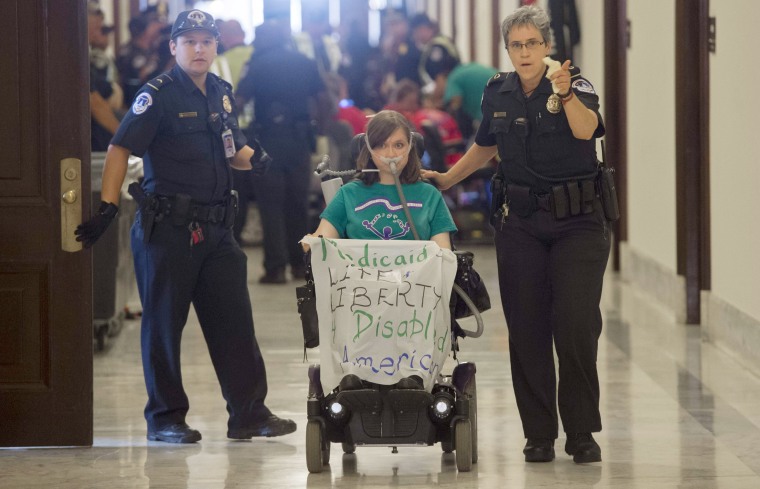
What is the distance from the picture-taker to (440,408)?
4754 millimetres

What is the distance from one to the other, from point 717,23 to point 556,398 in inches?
117

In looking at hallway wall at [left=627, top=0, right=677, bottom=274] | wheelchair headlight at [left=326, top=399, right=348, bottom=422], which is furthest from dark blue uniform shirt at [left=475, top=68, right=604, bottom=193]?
hallway wall at [left=627, top=0, right=677, bottom=274]

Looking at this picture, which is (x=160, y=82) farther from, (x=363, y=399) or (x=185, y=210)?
(x=363, y=399)

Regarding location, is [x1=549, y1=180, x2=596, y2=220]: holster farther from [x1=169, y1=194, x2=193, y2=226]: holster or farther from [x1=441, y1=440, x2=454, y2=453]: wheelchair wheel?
[x1=169, y1=194, x2=193, y2=226]: holster

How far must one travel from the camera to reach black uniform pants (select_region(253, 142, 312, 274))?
34.1 feet

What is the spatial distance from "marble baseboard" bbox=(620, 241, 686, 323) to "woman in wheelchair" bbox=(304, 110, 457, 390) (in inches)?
149

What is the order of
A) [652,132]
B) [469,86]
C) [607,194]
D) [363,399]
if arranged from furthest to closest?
[469,86], [652,132], [607,194], [363,399]

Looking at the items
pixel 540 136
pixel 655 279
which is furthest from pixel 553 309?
pixel 655 279

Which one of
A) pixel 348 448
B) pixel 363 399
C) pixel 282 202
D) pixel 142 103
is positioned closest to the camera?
pixel 363 399

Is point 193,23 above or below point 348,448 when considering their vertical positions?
above

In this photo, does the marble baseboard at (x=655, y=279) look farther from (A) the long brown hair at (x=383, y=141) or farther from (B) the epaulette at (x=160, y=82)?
(B) the epaulette at (x=160, y=82)

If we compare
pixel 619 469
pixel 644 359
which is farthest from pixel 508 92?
pixel 644 359

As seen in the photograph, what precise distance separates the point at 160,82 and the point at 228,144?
1.14 ft

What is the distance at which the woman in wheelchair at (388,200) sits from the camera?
4949 mm
